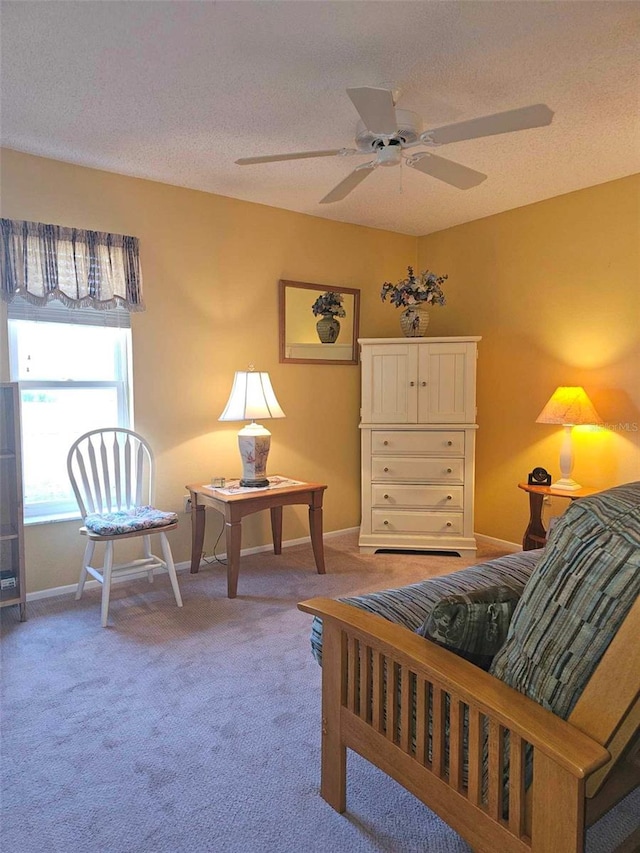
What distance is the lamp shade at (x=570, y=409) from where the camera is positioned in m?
3.36

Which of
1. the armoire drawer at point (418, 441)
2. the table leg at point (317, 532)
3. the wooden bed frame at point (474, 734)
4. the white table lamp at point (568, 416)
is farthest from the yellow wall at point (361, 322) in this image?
the wooden bed frame at point (474, 734)

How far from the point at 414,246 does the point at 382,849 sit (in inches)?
168

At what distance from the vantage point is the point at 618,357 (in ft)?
11.4

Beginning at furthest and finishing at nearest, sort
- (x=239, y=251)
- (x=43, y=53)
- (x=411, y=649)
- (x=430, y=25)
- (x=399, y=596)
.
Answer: (x=239, y=251) → (x=43, y=53) → (x=430, y=25) → (x=399, y=596) → (x=411, y=649)

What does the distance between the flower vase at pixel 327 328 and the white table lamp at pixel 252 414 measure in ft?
2.98

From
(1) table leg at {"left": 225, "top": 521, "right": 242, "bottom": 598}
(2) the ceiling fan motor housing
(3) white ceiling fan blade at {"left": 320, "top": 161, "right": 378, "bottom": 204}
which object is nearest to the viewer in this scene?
(2) the ceiling fan motor housing

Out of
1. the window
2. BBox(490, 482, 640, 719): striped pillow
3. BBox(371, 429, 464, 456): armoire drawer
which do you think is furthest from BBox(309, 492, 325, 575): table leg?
BBox(490, 482, 640, 719): striped pillow

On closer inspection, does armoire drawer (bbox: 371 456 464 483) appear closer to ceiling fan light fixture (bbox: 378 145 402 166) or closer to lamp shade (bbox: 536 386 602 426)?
lamp shade (bbox: 536 386 602 426)

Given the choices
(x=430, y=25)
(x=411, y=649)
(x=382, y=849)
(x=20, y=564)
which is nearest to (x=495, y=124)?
(x=430, y=25)

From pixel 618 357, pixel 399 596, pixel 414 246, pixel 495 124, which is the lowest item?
pixel 399 596

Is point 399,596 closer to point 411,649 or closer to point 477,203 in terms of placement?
point 411,649

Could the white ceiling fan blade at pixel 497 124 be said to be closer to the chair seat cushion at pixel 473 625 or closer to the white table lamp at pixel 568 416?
the chair seat cushion at pixel 473 625

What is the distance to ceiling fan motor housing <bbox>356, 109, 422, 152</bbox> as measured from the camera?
228 cm

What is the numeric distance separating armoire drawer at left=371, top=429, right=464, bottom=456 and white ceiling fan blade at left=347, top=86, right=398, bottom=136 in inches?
86.5
